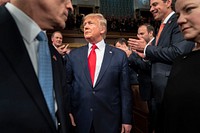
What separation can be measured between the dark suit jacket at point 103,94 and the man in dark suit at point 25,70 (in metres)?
1.33

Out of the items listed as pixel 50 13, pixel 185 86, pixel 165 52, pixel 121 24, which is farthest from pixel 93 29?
pixel 121 24

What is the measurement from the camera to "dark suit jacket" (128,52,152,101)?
2.51 m

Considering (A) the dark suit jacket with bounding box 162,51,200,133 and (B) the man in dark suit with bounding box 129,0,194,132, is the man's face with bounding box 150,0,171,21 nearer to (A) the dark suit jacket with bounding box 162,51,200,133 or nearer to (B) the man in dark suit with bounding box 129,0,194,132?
(B) the man in dark suit with bounding box 129,0,194,132

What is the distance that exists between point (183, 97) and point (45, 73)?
789 mm

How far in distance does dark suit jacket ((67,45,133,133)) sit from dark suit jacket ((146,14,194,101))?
1.41ft

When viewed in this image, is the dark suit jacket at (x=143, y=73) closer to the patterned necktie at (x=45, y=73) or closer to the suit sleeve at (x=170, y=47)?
the suit sleeve at (x=170, y=47)

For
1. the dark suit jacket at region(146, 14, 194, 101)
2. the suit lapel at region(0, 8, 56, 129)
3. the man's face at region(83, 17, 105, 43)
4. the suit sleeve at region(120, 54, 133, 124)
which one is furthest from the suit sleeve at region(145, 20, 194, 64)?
Answer: the suit lapel at region(0, 8, 56, 129)

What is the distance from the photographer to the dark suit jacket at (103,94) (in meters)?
2.31

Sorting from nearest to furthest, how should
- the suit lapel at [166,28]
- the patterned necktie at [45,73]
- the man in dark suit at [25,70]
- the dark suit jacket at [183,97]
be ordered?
1. the man in dark suit at [25,70]
2. the patterned necktie at [45,73]
3. the dark suit jacket at [183,97]
4. the suit lapel at [166,28]

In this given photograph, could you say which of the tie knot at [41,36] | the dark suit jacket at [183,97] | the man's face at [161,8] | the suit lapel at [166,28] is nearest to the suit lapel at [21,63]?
the tie knot at [41,36]

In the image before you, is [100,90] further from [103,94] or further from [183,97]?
[183,97]

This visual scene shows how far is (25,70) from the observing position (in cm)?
80

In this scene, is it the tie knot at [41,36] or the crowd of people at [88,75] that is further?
the tie knot at [41,36]

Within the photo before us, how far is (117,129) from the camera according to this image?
2395mm
